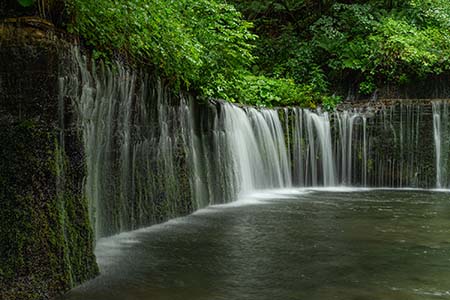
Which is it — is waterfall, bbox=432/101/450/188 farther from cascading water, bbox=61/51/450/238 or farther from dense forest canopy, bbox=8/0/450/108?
dense forest canopy, bbox=8/0/450/108

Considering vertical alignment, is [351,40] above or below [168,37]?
above

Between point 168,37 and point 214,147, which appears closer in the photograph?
point 168,37

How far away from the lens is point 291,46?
65.4 feet

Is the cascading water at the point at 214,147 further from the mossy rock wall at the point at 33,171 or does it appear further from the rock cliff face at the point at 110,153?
the mossy rock wall at the point at 33,171

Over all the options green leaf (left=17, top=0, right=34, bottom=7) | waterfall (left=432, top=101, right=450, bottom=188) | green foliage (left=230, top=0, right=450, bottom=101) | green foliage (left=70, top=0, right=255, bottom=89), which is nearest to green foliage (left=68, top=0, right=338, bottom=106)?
green foliage (left=70, top=0, right=255, bottom=89)

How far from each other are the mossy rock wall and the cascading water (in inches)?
13.4

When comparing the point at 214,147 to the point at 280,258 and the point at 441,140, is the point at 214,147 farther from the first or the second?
the point at 441,140

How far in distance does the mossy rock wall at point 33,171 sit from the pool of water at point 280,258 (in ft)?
1.15

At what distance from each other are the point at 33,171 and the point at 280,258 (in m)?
2.63

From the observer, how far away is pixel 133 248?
5.48m

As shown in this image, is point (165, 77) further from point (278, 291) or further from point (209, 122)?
point (278, 291)

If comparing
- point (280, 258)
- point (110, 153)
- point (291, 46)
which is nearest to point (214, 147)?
point (110, 153)

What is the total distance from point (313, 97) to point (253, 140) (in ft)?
14.4

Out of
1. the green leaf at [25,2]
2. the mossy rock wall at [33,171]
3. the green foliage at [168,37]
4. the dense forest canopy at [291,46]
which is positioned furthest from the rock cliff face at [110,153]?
the dense forest canopy at [291,46]
